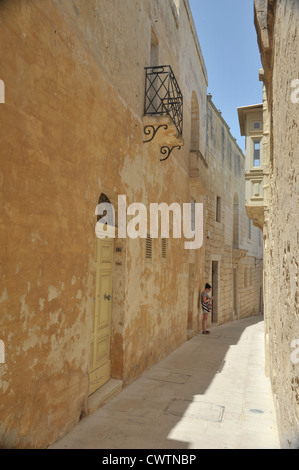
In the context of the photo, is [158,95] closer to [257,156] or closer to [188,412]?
[188,412]

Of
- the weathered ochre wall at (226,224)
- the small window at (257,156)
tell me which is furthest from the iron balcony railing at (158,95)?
the weathered ochre wall at (226,224)

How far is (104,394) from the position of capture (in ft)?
15.9

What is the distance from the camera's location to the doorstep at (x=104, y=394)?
4496 millimetres

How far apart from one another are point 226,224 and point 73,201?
537 inches

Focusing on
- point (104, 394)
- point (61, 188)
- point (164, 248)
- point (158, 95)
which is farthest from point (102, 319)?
point (158, 95)

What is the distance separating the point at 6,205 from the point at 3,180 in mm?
193

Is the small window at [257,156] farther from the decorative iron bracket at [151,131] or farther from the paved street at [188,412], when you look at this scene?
the paved street at [188,412]

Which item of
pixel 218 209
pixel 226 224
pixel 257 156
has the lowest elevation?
pixel 226 224

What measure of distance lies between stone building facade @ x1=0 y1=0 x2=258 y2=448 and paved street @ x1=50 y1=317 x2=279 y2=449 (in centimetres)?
25

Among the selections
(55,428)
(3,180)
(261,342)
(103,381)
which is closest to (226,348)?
(261,342)

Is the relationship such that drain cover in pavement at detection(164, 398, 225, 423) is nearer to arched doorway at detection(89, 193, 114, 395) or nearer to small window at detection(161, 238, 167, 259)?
arched doorway at detection(89, 193, 114, 395)

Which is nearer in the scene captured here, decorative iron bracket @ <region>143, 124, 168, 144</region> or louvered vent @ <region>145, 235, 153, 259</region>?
decorative iron bracket @ <region>143, 124, 168, 144</region>

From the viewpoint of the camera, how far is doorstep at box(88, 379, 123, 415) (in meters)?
4.50

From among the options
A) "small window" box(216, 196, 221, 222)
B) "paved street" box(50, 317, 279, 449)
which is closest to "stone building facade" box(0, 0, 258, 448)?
"paved street" box(50, 317, 279, 449)
